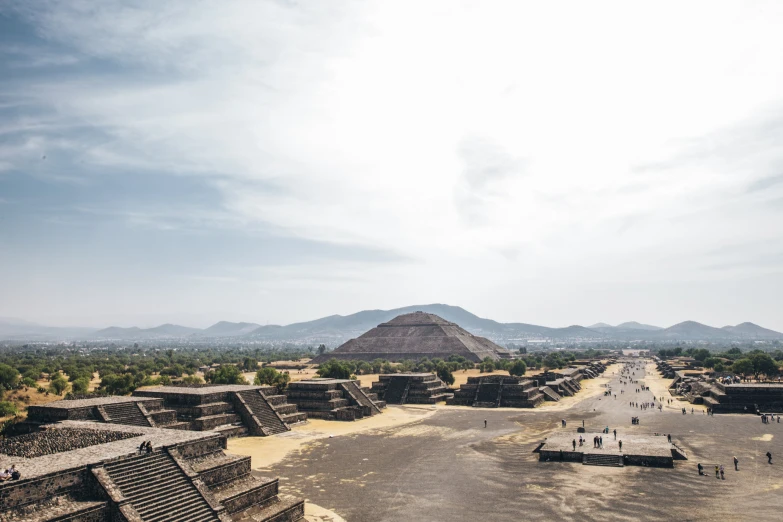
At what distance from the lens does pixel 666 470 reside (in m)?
38.8

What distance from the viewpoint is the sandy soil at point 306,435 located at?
141 ft

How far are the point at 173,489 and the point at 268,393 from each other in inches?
1351

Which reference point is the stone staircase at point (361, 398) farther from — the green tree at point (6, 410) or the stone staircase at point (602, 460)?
the green tree at point (6, 410)

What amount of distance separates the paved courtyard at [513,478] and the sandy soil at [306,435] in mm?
1465

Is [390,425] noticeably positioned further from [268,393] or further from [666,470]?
[666,470]

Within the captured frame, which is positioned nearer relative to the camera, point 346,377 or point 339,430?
point 339,430

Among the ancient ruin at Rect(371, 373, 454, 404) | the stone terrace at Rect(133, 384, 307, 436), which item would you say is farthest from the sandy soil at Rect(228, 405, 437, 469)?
the ancient ruin at Rect(371, 373, 454, 404)

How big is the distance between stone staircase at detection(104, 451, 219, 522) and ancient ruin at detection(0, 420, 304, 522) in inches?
1.6

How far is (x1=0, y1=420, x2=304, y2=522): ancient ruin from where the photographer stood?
2108cm

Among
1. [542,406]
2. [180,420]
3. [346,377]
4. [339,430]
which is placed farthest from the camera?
[346,377]

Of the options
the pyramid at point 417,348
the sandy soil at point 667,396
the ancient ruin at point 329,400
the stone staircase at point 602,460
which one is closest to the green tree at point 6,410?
the ancient ruin at point 329,400

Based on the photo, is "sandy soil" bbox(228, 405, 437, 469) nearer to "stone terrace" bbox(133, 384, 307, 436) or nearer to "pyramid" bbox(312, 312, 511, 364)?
"stone terrace" bbox(133, 384, 307, 436)

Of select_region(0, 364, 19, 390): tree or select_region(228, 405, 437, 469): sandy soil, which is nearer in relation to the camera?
select_region(228, 405, 437, 469): sandy soil

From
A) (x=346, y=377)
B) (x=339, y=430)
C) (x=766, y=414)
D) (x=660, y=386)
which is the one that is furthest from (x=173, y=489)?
(x=660, y=386)
